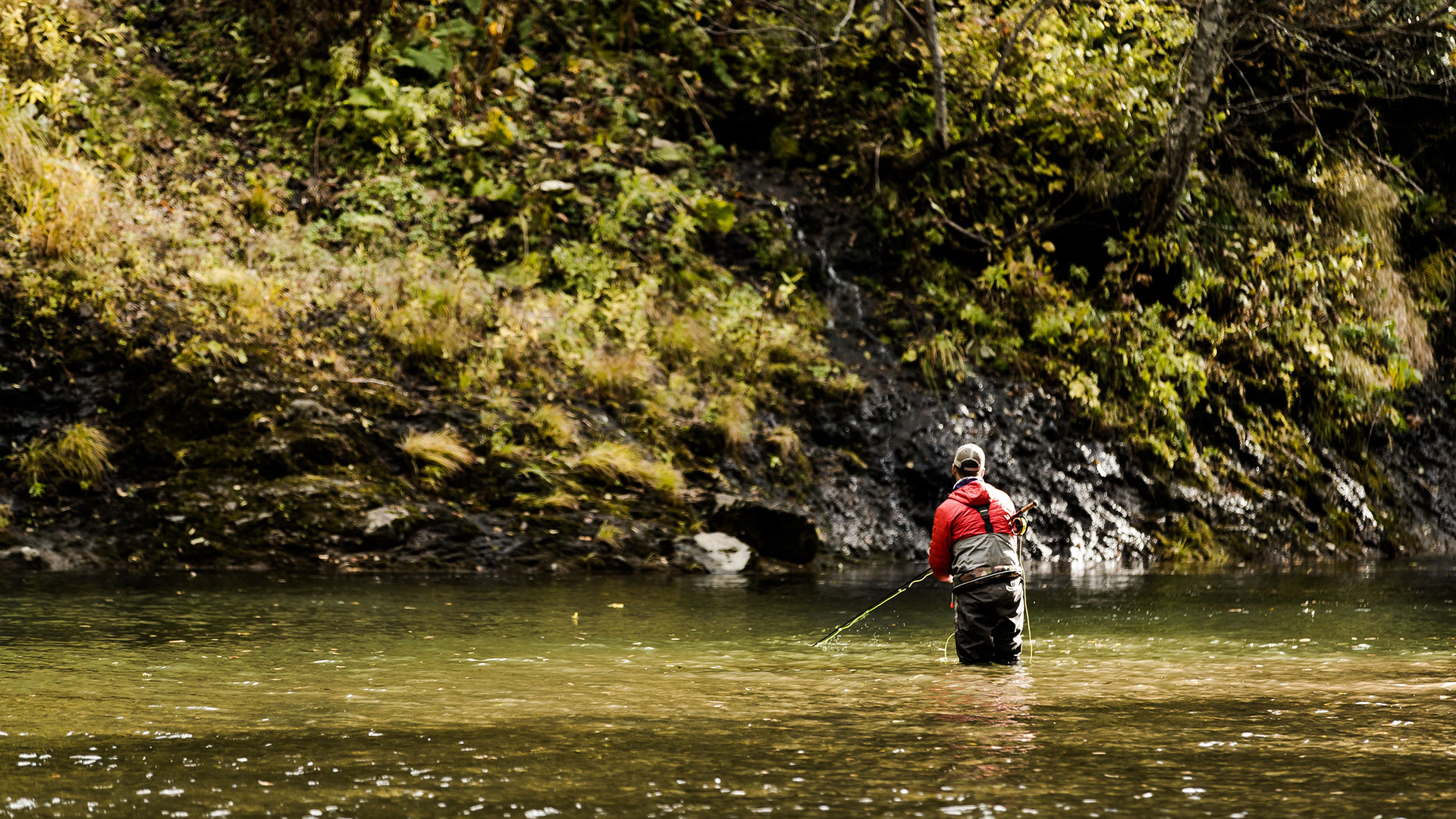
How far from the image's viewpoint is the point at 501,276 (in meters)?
18.1

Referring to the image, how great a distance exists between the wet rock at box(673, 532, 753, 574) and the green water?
109 inches

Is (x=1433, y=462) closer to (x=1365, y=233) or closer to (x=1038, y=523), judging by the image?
(x=1365, y=233)

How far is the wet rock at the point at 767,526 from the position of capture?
1463 centimetres

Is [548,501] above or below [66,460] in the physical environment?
below

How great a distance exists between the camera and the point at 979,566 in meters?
7.95

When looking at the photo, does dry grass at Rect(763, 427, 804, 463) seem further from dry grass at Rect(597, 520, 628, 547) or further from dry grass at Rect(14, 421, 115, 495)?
dry grass at Rect(14, 421, 115, 495)

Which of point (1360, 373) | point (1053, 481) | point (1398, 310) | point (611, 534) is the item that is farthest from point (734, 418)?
point (1398, 310)

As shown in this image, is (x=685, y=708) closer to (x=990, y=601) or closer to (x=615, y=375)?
(x=990, y=601)

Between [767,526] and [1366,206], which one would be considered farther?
[1366,206]

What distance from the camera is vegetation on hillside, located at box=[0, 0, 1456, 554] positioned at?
51.0 feet

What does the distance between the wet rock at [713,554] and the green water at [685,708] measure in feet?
9.06

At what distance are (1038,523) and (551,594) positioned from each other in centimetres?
813

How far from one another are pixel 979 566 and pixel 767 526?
22.5 feet

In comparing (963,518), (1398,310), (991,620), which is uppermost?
(1398,310)
